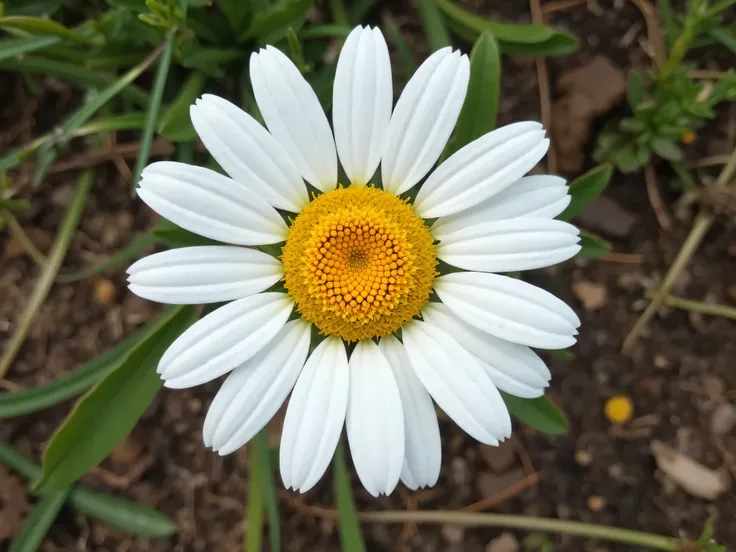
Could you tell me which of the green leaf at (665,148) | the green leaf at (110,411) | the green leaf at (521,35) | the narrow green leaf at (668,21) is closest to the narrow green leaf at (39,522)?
the green leaf at (110,411)

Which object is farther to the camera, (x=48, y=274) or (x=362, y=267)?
(x=48, y=274)

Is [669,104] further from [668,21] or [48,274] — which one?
[48,274]

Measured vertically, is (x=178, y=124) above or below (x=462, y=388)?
above

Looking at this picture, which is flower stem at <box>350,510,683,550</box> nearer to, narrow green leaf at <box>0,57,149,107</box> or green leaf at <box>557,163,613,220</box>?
green leaf at <box>557,163,613,220</box>

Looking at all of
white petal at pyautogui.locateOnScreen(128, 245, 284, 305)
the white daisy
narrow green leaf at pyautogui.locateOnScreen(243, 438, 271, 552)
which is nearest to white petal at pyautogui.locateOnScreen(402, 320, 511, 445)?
the white daisy

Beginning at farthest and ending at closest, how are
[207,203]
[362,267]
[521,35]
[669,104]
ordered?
[669,104] → [521,35] → [362,267] → [207,203]

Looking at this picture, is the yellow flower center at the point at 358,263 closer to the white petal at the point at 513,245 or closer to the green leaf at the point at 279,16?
the white petal at the point at 513,245

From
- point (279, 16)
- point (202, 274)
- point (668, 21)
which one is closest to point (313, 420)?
point (202, 274)
